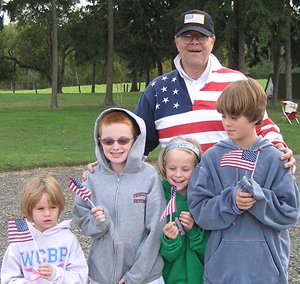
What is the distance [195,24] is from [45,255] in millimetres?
1627

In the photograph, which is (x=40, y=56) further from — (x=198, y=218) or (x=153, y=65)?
(x=198, y=218)

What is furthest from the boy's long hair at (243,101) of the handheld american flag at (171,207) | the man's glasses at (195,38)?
the man's glasses at (195,38)

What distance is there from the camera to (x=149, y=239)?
9.09ft

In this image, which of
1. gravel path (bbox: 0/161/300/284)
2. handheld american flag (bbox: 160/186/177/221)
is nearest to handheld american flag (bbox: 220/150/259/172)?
handheld american flag (bbox: 160/186/177/221)

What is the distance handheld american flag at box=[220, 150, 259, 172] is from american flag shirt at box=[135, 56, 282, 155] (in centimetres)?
58

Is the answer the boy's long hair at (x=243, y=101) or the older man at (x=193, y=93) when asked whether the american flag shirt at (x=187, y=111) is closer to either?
the older man at (x=193, y=93)

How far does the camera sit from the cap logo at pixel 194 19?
3156 mm

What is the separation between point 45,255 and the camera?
285 centimetres

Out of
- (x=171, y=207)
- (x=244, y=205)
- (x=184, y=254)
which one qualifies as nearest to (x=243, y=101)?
(x=244, y=205)

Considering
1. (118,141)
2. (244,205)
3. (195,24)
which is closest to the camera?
(244,205)

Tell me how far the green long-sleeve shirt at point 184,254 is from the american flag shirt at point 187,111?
1.63ft

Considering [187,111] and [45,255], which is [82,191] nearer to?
[45,255]

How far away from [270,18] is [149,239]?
19923 mm

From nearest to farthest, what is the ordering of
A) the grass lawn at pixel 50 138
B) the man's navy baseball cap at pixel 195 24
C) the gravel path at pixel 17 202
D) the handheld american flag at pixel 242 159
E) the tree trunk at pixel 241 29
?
the handheld american flag at pixel 242 159
the man's navy baseball cap at pixel 195 24
the gravel path at pixel 17 202
the grass lawn at pixel 50 138
the tree trunk at pixel 241 29
